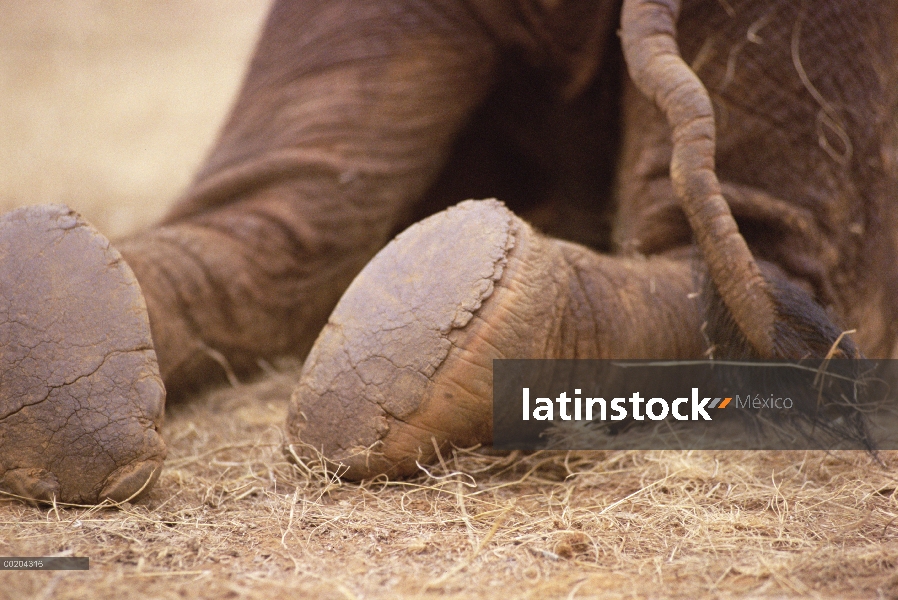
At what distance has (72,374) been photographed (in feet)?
3.36

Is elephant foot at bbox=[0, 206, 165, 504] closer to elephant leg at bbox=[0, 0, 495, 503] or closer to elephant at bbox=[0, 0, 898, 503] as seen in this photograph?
elephant at bbox=[0, 0, 898, 503]

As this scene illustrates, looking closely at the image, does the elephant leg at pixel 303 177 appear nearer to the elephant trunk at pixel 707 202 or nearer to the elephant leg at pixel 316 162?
the elephant leg at pixel 316 162

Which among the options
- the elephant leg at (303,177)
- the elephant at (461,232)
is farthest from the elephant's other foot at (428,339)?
the elephant leg at (303,177)

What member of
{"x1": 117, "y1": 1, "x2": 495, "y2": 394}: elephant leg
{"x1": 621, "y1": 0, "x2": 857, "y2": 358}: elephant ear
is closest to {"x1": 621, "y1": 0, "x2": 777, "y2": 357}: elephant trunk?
{"x1": 621, "y1": 0, "x2": 857, "y2": 358}: elephant ear

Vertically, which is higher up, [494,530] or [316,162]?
[316,162]

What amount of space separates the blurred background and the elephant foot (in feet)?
5.73

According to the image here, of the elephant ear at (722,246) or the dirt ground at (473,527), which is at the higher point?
the elephant ear at (722,246)

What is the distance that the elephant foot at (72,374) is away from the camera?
1013 mm

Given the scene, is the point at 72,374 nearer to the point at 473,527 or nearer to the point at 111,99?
the point at 473,527

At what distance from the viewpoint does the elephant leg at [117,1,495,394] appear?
1590 mm

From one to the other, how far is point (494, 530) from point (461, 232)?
391 millimetres

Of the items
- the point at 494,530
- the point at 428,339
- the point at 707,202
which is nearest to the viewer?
the point at 494,530

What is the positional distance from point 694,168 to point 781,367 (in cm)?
30

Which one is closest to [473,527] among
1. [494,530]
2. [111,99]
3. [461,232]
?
[494,530]
